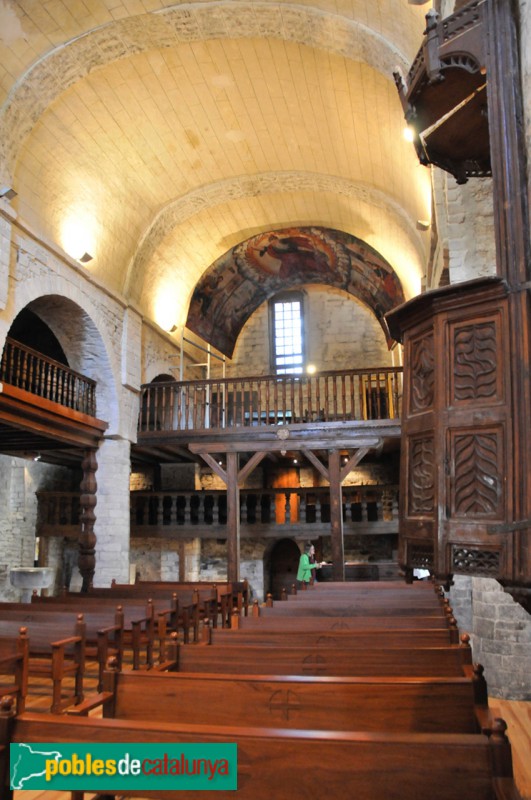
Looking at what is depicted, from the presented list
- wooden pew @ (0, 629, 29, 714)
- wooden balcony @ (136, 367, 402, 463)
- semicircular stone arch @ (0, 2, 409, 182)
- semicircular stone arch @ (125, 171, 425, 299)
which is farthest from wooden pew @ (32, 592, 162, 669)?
semicircular stone arch @ (125, 171, 425, 299)

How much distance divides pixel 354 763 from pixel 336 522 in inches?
357

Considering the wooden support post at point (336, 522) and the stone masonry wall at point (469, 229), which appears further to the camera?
the wooden support post at point (336, 522)

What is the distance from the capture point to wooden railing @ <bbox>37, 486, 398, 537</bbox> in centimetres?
1314

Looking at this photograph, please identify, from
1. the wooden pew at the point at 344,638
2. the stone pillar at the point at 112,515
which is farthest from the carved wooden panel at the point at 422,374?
the stone pillar at the point at 112,515

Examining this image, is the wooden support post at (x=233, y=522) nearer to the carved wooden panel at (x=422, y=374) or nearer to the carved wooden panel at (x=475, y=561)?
the carved wooden panel at (x=422, y=374)

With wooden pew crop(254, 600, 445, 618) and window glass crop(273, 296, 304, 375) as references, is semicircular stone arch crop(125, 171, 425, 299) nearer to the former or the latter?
window glass crop(273, 296, 304, 375)

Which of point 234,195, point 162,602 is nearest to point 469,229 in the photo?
point 162,602

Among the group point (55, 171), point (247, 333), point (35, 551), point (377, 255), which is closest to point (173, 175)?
point (55, 171)

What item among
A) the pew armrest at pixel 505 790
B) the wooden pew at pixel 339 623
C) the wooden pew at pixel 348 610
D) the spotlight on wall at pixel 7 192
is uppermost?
the spotlight on wall at pixel 7 192

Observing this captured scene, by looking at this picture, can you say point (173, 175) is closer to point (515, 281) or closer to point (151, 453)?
point (151, 453)

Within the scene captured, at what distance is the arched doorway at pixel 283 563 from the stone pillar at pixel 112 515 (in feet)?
17.2

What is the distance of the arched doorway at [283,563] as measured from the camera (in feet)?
51.5

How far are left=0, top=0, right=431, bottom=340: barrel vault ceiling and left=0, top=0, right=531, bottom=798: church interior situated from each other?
4 centimetres

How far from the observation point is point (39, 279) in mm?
9398
